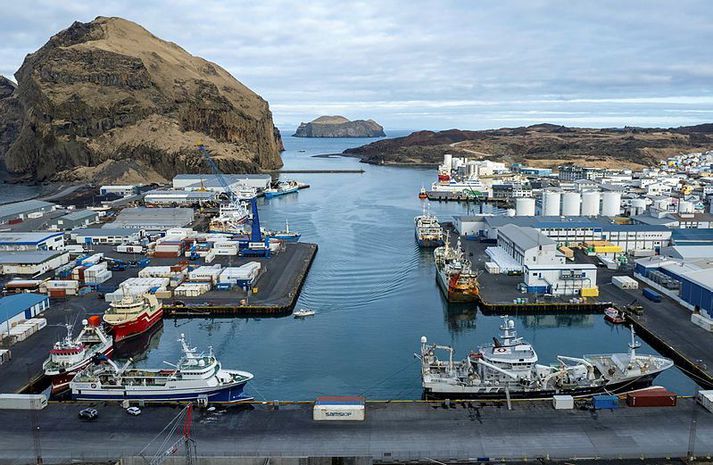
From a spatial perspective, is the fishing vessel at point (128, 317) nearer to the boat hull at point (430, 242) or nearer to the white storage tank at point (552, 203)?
the boat hull at point (430, 242)

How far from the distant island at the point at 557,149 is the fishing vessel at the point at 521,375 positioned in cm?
7547

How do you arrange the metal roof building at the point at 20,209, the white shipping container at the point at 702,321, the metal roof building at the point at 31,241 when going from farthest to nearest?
the metal roof building at the point at 20,209 < the metal roof building at the point at 31,241 < the white shipping container at the point at 702,321

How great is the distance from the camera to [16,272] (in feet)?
98.9

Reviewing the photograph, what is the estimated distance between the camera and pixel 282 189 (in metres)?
69.5

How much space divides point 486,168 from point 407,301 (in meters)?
51.7

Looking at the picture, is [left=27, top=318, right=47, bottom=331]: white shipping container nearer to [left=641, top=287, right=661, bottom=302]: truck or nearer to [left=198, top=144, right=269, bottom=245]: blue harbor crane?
[left=198, top=144, right=269, bottom=245]: blue harbor crane

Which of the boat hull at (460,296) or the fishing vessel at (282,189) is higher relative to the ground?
the fishing vessel at (282,189)

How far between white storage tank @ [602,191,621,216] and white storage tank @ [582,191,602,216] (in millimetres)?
550

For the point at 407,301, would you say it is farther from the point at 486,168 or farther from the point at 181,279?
the point at 486,168

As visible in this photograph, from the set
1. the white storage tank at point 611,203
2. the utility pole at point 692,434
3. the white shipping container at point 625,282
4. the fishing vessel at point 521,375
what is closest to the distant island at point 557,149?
the white storage tank at point 611,203

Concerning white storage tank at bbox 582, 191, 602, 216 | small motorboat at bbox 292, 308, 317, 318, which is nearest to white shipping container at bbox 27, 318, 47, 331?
small motorboat at bbox 292, 308, 317, 318

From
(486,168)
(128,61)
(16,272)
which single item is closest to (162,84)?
(128,61)

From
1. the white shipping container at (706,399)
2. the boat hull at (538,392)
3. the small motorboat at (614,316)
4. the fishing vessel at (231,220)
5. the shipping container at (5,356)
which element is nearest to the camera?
the white shipping container at (706,399)

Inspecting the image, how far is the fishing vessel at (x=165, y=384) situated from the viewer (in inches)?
651
